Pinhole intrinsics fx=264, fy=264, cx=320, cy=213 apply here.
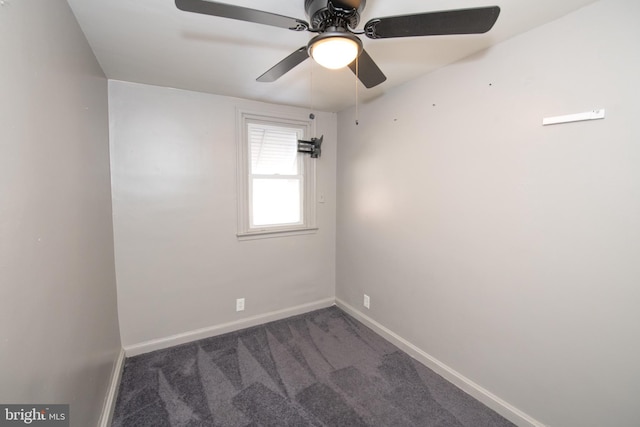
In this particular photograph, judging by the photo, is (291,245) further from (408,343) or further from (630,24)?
(630,24)

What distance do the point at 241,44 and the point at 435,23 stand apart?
1.17 metres

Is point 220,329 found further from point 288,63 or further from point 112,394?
point 288,63

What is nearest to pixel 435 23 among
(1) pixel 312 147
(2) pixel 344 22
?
(2) pixel 344 22

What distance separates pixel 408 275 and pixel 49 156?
7.83 feet

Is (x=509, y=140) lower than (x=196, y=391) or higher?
higher

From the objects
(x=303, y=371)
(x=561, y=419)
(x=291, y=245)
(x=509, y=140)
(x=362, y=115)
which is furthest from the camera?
(x=291, y=245)

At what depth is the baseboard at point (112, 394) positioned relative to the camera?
1.57 meters

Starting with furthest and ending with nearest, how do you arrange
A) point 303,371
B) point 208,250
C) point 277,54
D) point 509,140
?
point 208,250 < point 303,371 < point 277,54 < point 509,140

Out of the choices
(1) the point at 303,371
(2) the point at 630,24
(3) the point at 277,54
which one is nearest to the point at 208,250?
(1) the point at 303,371

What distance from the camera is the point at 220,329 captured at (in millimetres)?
2646

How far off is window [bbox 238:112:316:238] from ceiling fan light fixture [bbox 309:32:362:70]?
167cm

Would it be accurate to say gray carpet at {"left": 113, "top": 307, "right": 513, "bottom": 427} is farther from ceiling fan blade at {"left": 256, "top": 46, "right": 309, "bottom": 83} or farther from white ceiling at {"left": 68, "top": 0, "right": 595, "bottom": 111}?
white ceiling at {"left": 68, "top": 0, "right": 595, "bottom": 111}

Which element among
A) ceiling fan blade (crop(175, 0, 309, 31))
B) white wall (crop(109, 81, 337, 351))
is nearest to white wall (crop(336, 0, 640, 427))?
ceiling fan blade (crop(175, 0, 309, 31))

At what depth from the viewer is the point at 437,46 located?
1679mm
